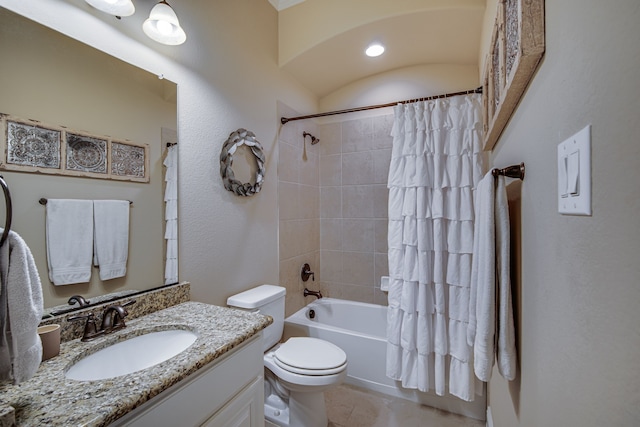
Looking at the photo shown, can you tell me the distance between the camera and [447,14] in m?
Result: 1.77

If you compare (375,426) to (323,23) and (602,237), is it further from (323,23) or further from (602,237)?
(323,23)

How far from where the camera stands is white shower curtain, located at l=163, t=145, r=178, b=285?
138cm

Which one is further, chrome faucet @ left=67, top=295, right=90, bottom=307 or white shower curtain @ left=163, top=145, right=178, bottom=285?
white shower curtain @ left=163, top=145, right=178, bottom=285

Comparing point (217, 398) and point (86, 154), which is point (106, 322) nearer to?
point (217, 398)

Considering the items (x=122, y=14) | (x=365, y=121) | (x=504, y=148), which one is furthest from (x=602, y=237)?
(x=365, y=121)

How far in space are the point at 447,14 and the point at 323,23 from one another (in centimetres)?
87

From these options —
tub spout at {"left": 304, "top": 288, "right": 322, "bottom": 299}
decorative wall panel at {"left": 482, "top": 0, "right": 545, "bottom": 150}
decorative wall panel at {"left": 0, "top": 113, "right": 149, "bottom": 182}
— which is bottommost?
tub spout at {"left": 304, "top": 288, "right": 322, "bottom": 299}

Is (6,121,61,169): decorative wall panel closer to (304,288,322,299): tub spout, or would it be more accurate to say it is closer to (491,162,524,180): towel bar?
(491,162,524,180): towel bar

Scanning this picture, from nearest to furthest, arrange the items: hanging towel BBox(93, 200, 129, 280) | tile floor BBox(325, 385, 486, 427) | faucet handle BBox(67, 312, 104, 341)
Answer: faucet handle BBox(67, 312, 104, 341) < hanging towel BBox(93, 200, 129, 280) < tile floor BBox(325, 385, 486, 427)

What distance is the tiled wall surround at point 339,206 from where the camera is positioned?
2496 mm

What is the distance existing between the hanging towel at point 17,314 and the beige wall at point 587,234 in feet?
4.00

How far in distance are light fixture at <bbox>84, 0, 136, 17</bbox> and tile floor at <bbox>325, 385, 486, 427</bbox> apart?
245 cm

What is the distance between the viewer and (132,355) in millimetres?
1043

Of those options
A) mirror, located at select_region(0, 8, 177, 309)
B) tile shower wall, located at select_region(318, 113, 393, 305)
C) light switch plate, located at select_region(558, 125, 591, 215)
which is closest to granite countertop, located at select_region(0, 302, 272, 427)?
mirror, located at select_region(0, 8, 177, 309)
